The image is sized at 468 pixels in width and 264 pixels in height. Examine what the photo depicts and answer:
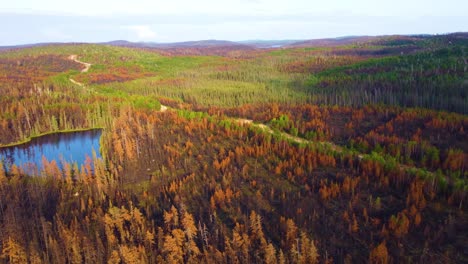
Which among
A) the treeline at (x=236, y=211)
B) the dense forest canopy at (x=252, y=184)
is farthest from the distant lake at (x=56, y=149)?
the treeline at (x=236, y=211)

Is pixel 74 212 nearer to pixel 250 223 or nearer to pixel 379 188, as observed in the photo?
pixel 250 223

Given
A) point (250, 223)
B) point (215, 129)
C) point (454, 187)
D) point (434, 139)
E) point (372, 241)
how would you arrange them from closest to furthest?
point (372, 241), point (250, 223), point (454, 187), point (434, 139), point (215, 129)

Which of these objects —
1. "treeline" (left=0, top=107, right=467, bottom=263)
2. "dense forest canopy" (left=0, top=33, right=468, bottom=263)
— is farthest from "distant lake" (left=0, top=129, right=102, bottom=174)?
"treeline" (left=0, top=107, right=467, bottom=263)

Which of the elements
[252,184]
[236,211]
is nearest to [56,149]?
[252,184]

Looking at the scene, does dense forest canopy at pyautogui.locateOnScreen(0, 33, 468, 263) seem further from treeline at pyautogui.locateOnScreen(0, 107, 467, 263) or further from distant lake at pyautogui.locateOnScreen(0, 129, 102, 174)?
distant lake at pyautogui.locateOnScreen(0, 129, 102, 174)

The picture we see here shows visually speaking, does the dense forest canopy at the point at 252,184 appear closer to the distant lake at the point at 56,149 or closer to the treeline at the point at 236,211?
the treeline at the point at 236,211

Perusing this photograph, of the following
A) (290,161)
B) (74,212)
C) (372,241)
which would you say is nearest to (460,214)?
(372,241)

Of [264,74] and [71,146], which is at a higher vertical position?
[264,74]
